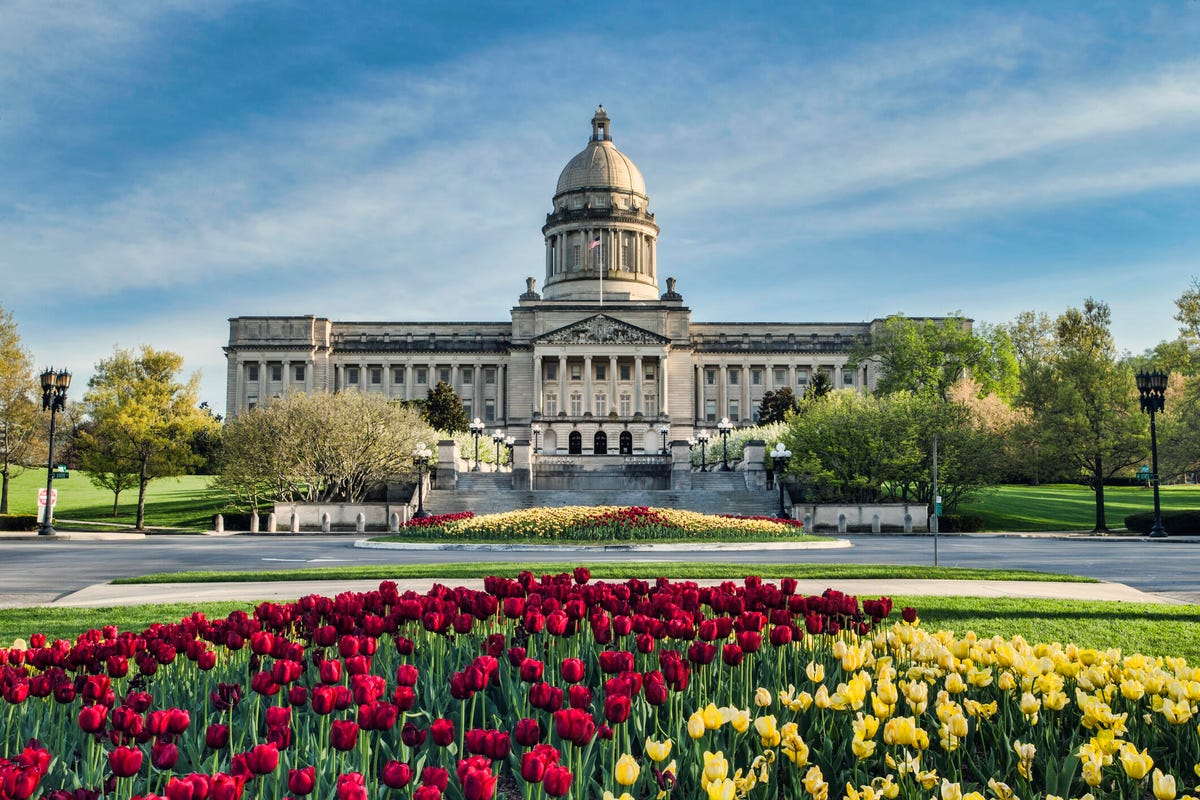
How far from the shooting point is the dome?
129125 millimetres

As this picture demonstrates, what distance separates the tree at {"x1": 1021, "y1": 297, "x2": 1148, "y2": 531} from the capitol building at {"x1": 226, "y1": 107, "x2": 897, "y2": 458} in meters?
53.1

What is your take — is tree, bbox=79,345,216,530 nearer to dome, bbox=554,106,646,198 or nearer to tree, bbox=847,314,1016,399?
tree, bbox=847,314,1016,399

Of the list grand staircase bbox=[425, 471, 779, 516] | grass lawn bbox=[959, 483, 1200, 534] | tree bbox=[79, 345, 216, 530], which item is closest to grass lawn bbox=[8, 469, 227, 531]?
tree bbox=[79, 345, 216, 530]

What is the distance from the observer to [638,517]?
34.5 metres

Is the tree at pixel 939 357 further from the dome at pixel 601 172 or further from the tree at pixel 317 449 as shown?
the dome at pixel 601 172

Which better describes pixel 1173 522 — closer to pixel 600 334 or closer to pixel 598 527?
pixel 598 527

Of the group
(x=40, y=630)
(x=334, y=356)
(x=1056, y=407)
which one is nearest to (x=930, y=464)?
(x=1056, y=407)

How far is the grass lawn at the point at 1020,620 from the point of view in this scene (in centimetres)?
1155

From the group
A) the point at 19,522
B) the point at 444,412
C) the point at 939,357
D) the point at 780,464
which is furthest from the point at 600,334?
the point at 19,522

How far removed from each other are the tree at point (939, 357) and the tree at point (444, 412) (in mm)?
32318

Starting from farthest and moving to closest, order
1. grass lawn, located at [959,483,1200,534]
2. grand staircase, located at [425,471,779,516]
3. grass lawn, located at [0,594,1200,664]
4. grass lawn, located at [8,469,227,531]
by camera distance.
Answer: grass lawn, located at [8,469,227,531] → grass lawn, located at [959,483,1200,534] → grand staircase, located at [425,471,779,516] → grass lawn, located at [0,594,1200,664]

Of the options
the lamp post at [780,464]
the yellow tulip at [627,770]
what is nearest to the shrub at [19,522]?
the lamp post at [780,464]

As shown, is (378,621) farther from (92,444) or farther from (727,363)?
(727,363)

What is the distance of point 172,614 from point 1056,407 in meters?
47.1
